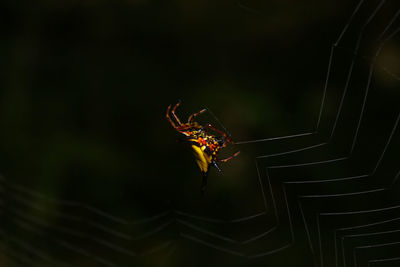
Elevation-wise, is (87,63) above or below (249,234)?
above

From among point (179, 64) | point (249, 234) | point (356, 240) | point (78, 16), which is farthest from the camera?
point (78, 16)

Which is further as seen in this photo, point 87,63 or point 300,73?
point 87,63

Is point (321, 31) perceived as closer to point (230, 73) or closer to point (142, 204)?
point (230, 73)

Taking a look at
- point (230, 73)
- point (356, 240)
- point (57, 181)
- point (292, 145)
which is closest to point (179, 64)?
point (230, 73)

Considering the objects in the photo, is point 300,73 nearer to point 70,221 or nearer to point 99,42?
point 99,42

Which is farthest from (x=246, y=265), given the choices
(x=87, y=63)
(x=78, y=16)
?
(x=78, y=16)

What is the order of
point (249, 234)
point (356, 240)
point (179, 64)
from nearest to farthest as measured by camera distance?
1. point (356, 240)
2. point (249, 234)
3. point (179, 64)

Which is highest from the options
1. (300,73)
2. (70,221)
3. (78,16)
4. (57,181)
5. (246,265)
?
(78,16)
